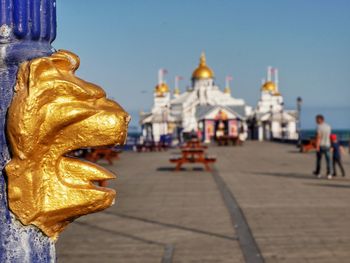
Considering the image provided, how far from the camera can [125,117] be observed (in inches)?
53.1

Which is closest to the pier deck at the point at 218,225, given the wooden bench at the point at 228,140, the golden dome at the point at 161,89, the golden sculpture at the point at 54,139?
the golden sculpture at the point at 54,139

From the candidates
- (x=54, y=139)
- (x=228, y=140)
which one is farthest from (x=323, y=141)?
(x=228, y=140)

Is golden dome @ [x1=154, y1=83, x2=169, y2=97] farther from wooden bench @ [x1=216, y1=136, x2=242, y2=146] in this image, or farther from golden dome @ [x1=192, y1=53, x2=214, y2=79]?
wooden bench @ [x1=216, y1=136, x2=242, y2=146]

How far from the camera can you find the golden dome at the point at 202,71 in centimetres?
7788

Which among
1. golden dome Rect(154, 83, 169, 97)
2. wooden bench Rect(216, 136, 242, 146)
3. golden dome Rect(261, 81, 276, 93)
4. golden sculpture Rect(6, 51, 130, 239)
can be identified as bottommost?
wooden bench Rect(216, 136, 242, 146)

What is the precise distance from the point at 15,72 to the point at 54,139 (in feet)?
0.55

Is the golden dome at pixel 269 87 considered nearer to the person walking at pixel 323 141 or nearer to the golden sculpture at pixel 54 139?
the person walking at pixel 323 141

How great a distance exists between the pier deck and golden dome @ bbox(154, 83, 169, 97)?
59435 millimetres

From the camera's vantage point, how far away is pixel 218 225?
8680mm

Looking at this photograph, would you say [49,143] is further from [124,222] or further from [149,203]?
[149,203]

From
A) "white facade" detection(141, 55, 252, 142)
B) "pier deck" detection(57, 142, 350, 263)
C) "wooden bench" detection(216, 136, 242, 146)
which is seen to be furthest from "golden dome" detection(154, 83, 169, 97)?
"pier deck" detection(57, 142, 350, 263)

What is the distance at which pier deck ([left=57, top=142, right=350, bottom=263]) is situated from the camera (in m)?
6.81

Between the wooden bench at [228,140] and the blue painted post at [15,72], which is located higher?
the blue painted post at [15,72]

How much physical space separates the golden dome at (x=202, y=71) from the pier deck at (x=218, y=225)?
63.6 metres
